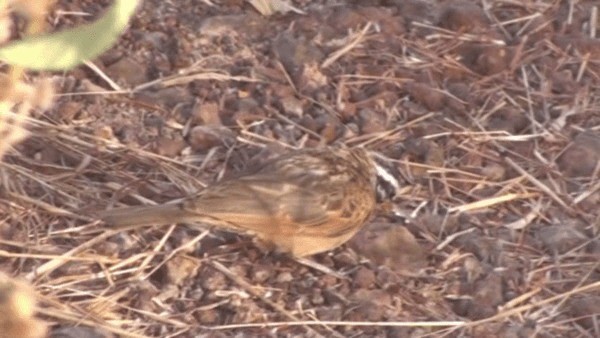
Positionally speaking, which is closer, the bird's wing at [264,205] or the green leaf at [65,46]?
the green leaf at [65,46]

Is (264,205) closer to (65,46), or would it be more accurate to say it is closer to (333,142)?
(333,142)

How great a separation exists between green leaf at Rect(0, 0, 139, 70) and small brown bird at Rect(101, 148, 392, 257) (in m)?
2.75

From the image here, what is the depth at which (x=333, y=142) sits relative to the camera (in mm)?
4488

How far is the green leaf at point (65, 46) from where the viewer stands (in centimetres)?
99

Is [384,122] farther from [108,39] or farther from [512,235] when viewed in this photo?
[108,39]

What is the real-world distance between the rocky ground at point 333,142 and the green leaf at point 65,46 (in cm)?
240

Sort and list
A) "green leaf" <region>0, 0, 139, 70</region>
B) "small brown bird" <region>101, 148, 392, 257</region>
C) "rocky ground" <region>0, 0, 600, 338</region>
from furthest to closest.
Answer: "small brown bird" <region>101, 148, 392, 257</region>, "rocky ground" <region>0, 0, 600, 338</region>, "green leaf" <region>0, 0, 139, 70</region>

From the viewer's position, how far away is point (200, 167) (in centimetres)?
422

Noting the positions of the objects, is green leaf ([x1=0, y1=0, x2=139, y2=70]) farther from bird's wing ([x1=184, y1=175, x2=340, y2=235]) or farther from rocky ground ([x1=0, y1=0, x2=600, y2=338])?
bird's wing ([x1=184, y1=175, x2=340, y2=235])

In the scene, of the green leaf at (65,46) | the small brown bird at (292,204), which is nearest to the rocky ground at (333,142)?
the small brown bird at (292,204)

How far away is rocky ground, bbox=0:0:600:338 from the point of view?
3.68 m

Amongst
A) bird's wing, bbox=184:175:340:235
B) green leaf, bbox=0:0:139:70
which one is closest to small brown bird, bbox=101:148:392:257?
bird's wing, bbox=184:175:340:235

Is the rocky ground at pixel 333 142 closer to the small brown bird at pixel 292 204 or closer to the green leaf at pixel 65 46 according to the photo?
the small brown bird at pixel 292 204

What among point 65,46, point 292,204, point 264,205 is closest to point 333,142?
point 292,204
